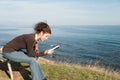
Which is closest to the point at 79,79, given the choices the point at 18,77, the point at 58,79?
the point at 58,79

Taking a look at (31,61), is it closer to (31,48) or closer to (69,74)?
(31,48)

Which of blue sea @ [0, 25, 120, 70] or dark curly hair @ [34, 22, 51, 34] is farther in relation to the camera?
blue sea @ [0, 25, 120, 70]

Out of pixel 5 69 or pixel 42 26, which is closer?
pixel 42 26

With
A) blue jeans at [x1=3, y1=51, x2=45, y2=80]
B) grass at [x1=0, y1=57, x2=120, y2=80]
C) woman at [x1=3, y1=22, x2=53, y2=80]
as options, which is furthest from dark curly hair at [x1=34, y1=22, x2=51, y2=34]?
grass at [x1=0, y1=57, x2=120, y2=80]

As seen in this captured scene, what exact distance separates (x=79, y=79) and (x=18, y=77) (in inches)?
80.1

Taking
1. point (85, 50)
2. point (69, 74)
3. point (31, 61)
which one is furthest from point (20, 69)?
point (85, 50)

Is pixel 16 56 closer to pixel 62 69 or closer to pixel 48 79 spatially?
pixel 48 79

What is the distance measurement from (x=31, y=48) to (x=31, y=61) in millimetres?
421

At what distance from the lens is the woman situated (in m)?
8.79

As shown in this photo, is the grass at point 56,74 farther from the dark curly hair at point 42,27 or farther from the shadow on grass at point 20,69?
the dark curly hair at point 42,27

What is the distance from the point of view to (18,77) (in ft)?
33.4

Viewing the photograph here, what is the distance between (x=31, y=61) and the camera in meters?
8.97

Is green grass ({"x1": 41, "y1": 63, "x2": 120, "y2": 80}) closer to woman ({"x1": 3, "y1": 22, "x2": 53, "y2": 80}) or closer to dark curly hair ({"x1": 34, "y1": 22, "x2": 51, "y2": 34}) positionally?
woman ({"x1": 3, "y1": 22, "x2": 53, "y2": 80})

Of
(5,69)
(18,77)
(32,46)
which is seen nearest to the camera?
(32,46)
